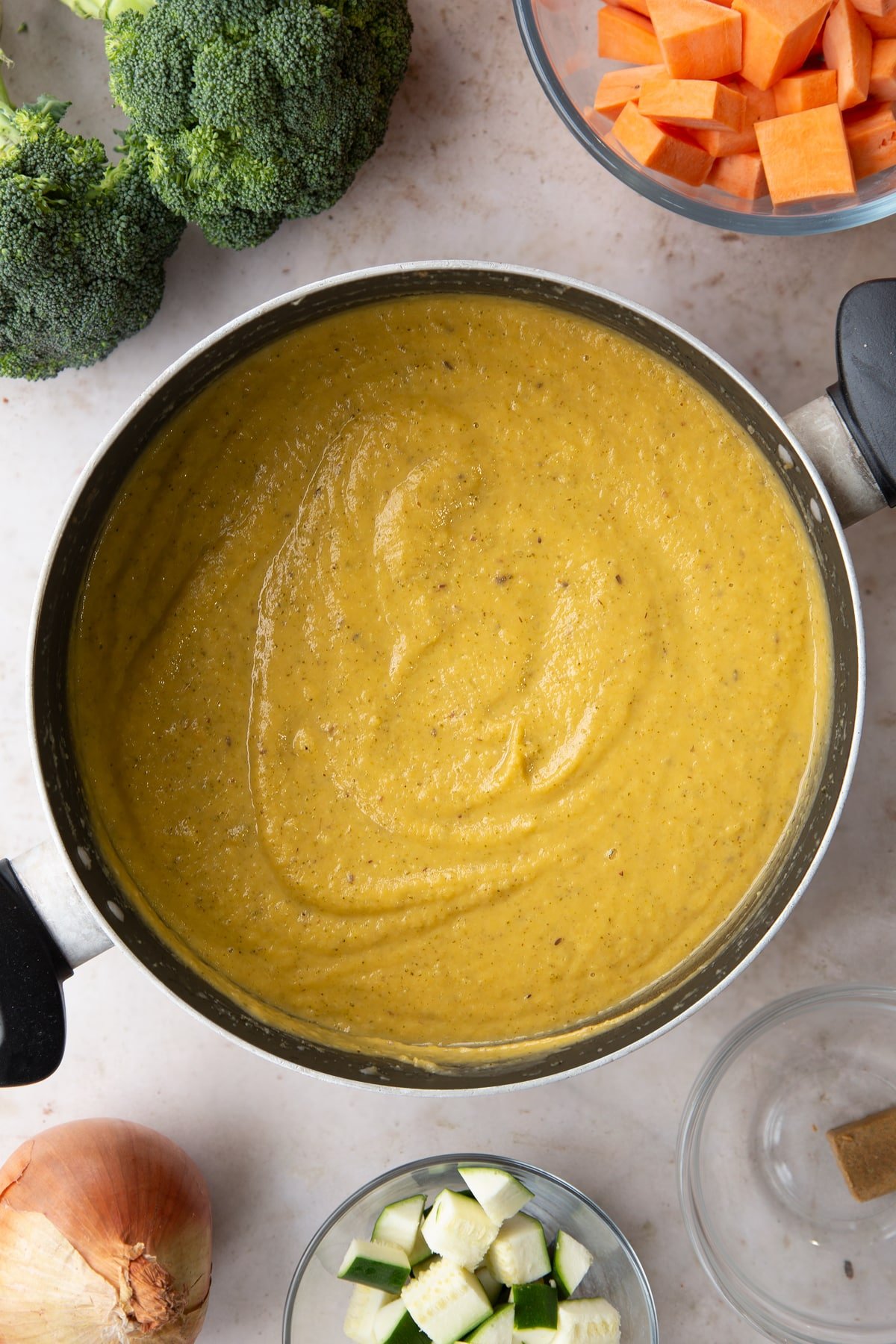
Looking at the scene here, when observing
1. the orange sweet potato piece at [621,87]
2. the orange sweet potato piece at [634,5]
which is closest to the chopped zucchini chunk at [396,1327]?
the orange sweet potato piece at [621,87]

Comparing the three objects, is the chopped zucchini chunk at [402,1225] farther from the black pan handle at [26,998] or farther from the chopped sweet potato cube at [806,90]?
the chopped sweet potato cube at [806,90]

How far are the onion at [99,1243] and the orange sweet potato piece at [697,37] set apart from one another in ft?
5.82

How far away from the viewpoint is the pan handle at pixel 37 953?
4.72 ft

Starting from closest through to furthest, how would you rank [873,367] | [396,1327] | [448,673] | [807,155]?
[873,367], [807,155], [448,673], [396,1327]

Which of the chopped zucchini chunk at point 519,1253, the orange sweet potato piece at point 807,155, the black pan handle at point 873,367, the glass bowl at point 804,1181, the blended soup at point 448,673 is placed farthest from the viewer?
the glass bowl at point 804,1181

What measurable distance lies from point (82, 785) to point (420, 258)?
0.97m

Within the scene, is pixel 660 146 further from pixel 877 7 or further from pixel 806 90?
pixel 877 7

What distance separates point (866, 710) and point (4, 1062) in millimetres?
1369

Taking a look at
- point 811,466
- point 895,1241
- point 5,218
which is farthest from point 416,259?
point 895,1241

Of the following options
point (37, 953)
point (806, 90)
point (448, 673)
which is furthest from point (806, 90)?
point (37, 953)

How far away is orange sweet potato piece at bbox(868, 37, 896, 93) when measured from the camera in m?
1.47

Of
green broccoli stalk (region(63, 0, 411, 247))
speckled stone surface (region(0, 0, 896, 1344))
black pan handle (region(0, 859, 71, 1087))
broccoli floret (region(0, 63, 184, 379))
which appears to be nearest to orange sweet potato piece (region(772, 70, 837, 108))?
speckled stone surface (region(0, 0, 896, 1344))

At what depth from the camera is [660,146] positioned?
4.95 ft

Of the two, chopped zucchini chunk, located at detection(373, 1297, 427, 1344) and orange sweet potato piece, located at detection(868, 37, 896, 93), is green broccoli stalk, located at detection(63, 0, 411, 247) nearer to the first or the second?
orange sweet potato piece, located at detection(868, 37, 896, 93)
